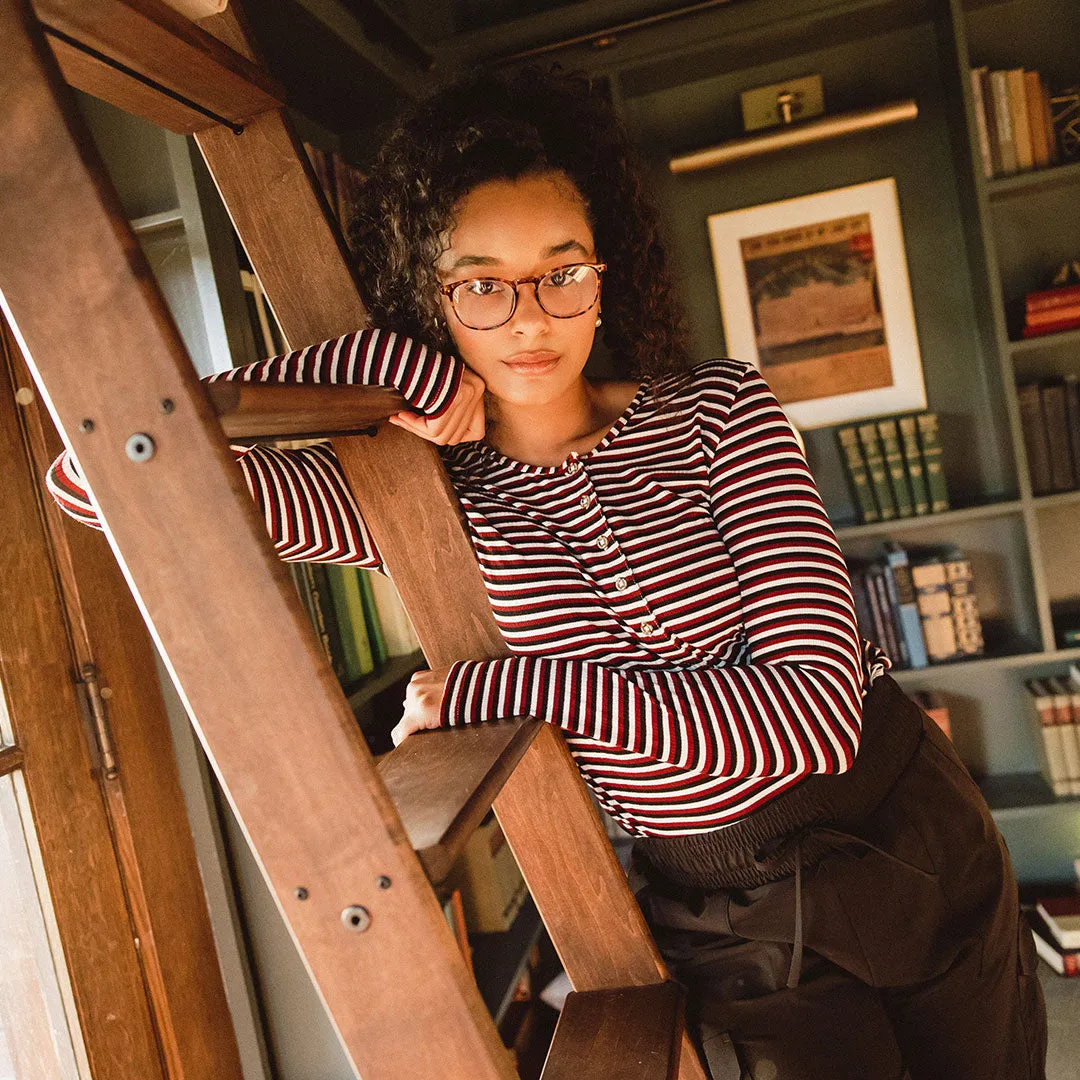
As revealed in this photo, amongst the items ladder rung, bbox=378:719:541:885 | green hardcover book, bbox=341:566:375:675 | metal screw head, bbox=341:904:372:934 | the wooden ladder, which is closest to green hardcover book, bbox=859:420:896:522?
green hardcover book, bbox=341:566:375:675

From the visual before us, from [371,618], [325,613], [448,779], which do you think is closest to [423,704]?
[448,779]

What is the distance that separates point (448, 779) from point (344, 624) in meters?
1.02

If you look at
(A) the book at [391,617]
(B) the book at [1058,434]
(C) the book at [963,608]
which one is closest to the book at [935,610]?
(C) the book at [963,608]

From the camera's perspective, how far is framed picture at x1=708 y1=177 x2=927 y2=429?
264 centimetres

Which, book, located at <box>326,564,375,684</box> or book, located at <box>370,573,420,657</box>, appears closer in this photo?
book, located at <box>326,564,375,684</box>

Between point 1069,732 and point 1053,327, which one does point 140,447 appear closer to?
point 1053,327

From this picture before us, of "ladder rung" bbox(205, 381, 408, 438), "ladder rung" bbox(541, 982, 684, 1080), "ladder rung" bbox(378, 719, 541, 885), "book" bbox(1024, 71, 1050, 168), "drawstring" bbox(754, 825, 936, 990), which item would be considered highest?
"book" bbox(1024, 71, 1050, 168)

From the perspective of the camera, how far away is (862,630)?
Result: 258 cm

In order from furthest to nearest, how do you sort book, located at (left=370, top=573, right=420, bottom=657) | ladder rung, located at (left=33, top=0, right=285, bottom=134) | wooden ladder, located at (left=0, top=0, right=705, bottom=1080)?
book, located at (left=370, top=573, right=420, bottom=657) < ladder rung, located at (left=33, top=0, right=285, bottom=134) < wooden ladder, located at (left=0, top=0, right=705, bottom=1080)

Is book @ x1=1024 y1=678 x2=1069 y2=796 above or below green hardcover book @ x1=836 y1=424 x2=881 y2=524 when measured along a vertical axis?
below

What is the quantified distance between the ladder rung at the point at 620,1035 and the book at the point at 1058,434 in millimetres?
2003

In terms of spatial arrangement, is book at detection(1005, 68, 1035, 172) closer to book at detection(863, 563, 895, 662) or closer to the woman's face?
book at detection(863, 563, 895, 662)

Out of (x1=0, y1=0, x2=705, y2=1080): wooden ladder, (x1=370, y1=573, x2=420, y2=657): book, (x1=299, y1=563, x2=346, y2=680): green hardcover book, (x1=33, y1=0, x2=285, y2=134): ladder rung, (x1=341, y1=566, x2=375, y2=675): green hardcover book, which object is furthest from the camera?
(x1=370, y1=573, x2=420, y2=657): book

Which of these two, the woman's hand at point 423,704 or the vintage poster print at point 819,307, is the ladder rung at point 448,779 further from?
the vintage poster print at point 819,307
